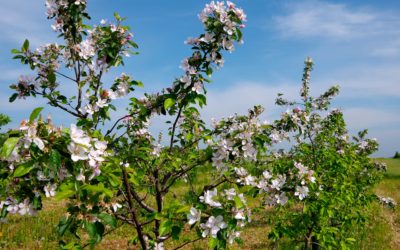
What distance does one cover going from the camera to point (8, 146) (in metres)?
1.85

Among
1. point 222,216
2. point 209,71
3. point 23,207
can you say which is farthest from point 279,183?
point 23,207

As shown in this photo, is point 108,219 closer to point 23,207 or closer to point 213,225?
point 213,225

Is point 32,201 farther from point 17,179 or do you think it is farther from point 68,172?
point 68,172

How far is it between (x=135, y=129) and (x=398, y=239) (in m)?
7.11

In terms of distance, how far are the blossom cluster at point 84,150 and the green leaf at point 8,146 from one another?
0.26m

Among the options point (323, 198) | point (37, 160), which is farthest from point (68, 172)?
point (323, 198)

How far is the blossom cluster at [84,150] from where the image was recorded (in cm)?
203

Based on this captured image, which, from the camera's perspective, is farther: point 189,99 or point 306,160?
point 306,160

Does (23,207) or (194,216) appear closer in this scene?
(194,216)

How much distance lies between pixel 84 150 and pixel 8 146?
0.38 m

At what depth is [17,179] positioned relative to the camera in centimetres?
271

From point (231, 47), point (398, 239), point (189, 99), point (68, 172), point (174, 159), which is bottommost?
point (398, 239)

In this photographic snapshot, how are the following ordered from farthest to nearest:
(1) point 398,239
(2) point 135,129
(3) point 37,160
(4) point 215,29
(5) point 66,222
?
1. (1) point 398,239
2. (2) point 135,129
3. (4) point 215,29
4. (5) point 66,222
5. (3) point 37,160

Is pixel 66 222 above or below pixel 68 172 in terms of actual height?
below
